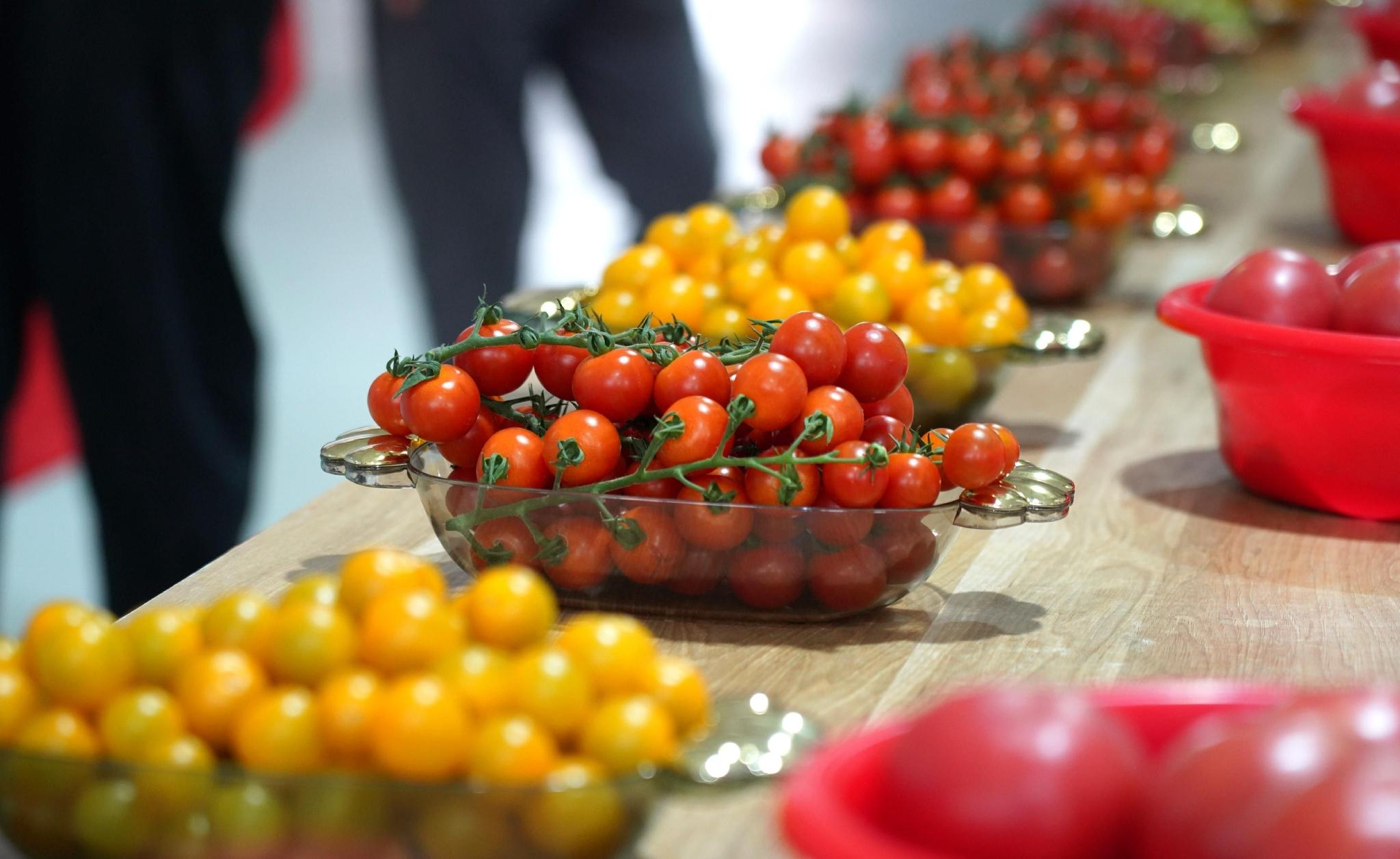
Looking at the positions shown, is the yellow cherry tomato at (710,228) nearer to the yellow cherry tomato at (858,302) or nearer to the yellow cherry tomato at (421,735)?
the yellow cherry tomato at (858,302)

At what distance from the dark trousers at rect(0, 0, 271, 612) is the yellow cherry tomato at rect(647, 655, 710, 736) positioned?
2028 mm

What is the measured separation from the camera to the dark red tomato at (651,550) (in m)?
0.97

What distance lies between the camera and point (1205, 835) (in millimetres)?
565

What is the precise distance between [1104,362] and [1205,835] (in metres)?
1.25

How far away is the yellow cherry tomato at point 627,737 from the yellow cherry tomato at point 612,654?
2cm

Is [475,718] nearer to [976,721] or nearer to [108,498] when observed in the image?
[976,721]

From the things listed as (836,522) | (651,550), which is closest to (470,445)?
(651,550)

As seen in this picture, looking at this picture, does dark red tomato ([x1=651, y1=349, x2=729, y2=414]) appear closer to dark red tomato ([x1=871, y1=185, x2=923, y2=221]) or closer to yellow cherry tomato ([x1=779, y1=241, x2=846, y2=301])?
yellow cherry tomato ([x1=779, y1=241, x2=846, y2=301])

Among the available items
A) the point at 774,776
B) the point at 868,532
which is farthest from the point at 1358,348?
the point at 774,776

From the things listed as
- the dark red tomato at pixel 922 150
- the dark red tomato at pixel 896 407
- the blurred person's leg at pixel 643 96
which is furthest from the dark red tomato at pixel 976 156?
the blurred person's leg at pixel 643 96

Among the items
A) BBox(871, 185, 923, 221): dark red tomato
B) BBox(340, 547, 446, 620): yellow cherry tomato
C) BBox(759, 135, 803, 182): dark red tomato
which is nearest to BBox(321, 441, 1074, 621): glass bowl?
BBox(340, 547, 446, 620): yellow cherry tomato

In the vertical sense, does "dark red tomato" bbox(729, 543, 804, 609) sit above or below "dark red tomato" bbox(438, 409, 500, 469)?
below

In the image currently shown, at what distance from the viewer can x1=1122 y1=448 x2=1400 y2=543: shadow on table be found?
1284 millimetres

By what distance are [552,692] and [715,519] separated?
31 centimetres
